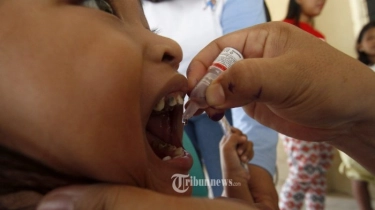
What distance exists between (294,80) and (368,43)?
1342 mm

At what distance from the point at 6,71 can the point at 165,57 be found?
7.4 inches

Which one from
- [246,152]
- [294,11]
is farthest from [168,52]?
[294,11]

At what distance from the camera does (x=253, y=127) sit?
100 centimetres

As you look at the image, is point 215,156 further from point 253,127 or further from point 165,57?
point 165,57

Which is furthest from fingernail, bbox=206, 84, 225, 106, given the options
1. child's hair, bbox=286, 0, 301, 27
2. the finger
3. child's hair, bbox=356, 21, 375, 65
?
child's hair, bbox=356, 21, 375, 65

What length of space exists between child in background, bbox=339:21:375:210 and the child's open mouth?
1.22 meters

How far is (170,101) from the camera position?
0.53m

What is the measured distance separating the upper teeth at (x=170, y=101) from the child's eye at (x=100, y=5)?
13 centimetres

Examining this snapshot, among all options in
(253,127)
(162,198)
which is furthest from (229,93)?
(253,127)

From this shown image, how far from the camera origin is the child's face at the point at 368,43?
1.72 metres

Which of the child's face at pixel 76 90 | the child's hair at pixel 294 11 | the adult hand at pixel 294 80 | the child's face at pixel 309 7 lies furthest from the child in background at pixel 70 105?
the child's face at pixel 309 7

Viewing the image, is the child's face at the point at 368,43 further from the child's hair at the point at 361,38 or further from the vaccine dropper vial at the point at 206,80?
the vaccine dropper vial at the point at 206,80

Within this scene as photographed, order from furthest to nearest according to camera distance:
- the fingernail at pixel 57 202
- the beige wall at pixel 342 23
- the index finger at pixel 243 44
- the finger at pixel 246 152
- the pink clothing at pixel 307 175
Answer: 1. the beige wall at pixel 342 23
2. the pink clothing at pixel 307 175
3. the finger at pixel 246 152
4. the index finger at pixel 243 44
5. the fingernail at pixel 57 202

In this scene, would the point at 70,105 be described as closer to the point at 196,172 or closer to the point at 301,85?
the point at 301,85
